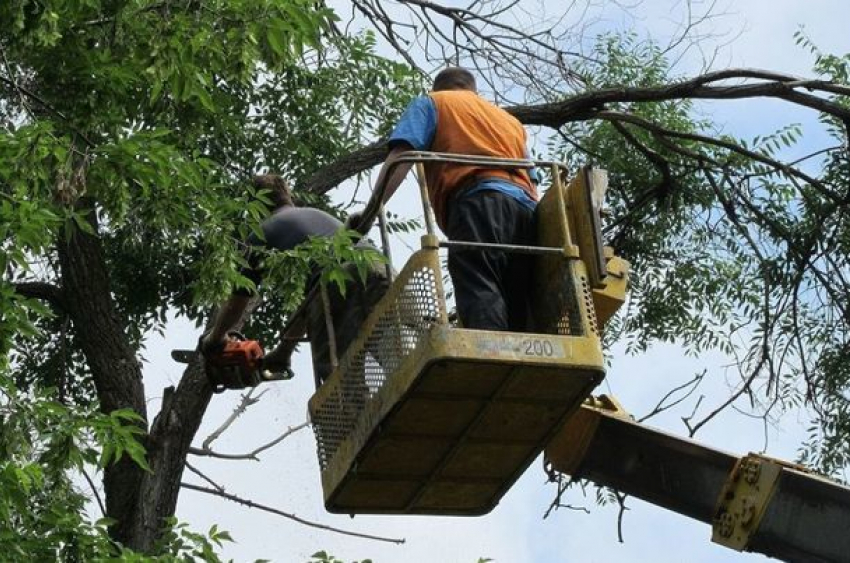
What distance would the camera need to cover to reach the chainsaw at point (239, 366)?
959 cm

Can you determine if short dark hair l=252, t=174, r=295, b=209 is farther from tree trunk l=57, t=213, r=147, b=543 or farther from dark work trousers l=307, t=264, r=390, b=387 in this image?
tree trunk l=57, t=213, r=147, b=543

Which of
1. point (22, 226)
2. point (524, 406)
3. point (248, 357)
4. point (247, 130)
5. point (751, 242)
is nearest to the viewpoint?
point (524, 406)

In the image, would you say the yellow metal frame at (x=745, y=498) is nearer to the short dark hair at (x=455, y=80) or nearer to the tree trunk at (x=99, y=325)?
the short dark hair at (x=455, y=80)

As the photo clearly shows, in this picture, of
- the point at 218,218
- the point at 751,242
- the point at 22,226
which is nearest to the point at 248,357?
the point at 218,218

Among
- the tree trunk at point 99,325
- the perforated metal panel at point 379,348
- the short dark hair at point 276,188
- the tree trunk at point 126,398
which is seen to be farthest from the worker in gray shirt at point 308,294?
the tree trunk at point 99,325

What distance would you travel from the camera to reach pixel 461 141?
816 centimetres

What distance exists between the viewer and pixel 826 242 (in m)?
11.9

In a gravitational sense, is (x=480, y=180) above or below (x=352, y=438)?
above

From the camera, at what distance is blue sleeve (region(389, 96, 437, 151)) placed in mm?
8117

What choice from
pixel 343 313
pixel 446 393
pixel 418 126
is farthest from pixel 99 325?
pixel 446 393

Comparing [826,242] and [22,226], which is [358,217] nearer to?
[22,226]

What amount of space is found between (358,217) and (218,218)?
2.49ft

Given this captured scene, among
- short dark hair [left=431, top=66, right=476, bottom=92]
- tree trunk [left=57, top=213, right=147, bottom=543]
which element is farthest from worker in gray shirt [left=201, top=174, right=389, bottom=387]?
tree trunk [left=57, top=213, right=147, bottom=543]

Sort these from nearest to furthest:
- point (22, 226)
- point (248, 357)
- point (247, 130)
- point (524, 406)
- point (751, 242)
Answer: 1. point (524, 406)
2. point (22, 226)
3. point (248, 357)
4. point (751, 242)
5. point (247, 130)
